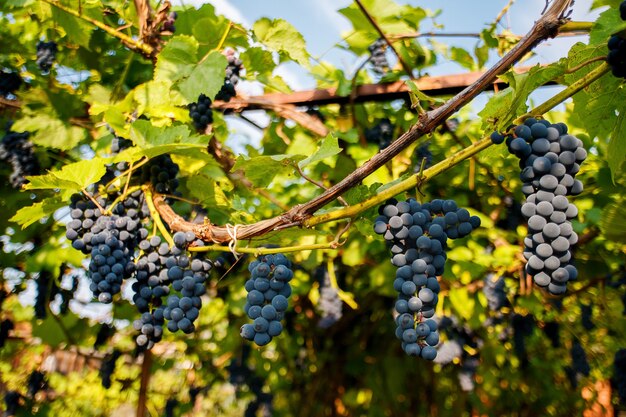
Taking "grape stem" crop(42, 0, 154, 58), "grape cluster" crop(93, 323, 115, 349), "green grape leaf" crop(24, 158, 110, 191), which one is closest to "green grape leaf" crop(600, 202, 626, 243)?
"green grape leaf" crop(24, 158, 110, 191)

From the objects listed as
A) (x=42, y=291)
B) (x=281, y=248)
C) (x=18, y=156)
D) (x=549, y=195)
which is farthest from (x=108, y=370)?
(x=549, y=195)

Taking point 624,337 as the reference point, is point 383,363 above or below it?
below

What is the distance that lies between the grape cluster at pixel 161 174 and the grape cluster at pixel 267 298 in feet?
1.93

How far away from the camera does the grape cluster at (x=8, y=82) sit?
2355mm

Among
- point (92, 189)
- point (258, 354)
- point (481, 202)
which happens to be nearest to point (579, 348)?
point (481, 202)

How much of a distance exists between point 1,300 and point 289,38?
2.04 metres

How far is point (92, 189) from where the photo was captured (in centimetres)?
167

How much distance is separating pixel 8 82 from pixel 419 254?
2206 mm

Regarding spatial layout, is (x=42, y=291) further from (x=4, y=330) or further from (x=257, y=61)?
(x=257, y=61)

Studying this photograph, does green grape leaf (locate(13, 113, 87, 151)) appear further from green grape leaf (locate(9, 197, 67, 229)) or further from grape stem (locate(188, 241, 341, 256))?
grape stem (locate(188, 241, 341, 256))

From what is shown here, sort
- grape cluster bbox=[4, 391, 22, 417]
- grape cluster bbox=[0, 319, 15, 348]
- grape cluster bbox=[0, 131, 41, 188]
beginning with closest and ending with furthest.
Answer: grape cluster bbox=[0, 131, 41, 188] → grape cluster bbox=[0, 319, 15, 348] → grape cluster bbox=[4, 391, 22, 417]

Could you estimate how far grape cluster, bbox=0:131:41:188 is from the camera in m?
2.19

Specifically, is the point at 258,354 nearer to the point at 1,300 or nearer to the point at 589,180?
the point at 1,300

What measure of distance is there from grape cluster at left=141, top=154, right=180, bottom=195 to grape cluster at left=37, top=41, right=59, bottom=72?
93 centimetres
